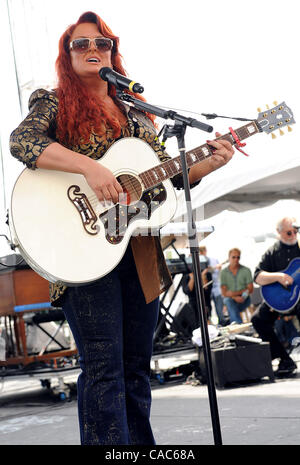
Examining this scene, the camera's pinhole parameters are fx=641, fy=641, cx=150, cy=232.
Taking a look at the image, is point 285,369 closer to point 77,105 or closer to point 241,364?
point 241,364

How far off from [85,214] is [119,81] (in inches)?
18.7

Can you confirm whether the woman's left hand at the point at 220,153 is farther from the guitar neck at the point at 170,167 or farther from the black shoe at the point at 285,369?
the black shoe at the point at 285,369

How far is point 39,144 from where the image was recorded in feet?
7.01

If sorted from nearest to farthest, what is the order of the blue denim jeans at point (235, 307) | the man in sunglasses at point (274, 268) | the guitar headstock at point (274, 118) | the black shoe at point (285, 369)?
1. the guitar headstock at point (274, 118)
2. the black shoe at point (285, 369)
3. the man in sunglasses at point (274, 268)
4. the blue denim jeans at point (235, 307)

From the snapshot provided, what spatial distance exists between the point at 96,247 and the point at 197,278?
0.38 m

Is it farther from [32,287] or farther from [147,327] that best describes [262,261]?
[147,327]

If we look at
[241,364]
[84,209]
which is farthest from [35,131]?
[241,364]

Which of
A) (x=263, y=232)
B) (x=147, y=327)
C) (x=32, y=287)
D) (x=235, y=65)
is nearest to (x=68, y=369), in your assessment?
(x=32, y=287)

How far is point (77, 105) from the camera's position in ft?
7.41

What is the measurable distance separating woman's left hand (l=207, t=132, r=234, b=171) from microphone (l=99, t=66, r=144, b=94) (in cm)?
42

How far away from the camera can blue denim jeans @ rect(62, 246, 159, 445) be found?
2.10 metres

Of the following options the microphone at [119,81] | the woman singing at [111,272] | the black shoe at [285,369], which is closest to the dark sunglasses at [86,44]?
the woman singing at [111,272]

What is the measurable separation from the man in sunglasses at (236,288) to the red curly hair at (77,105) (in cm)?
727

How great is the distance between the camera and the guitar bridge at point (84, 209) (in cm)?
224
